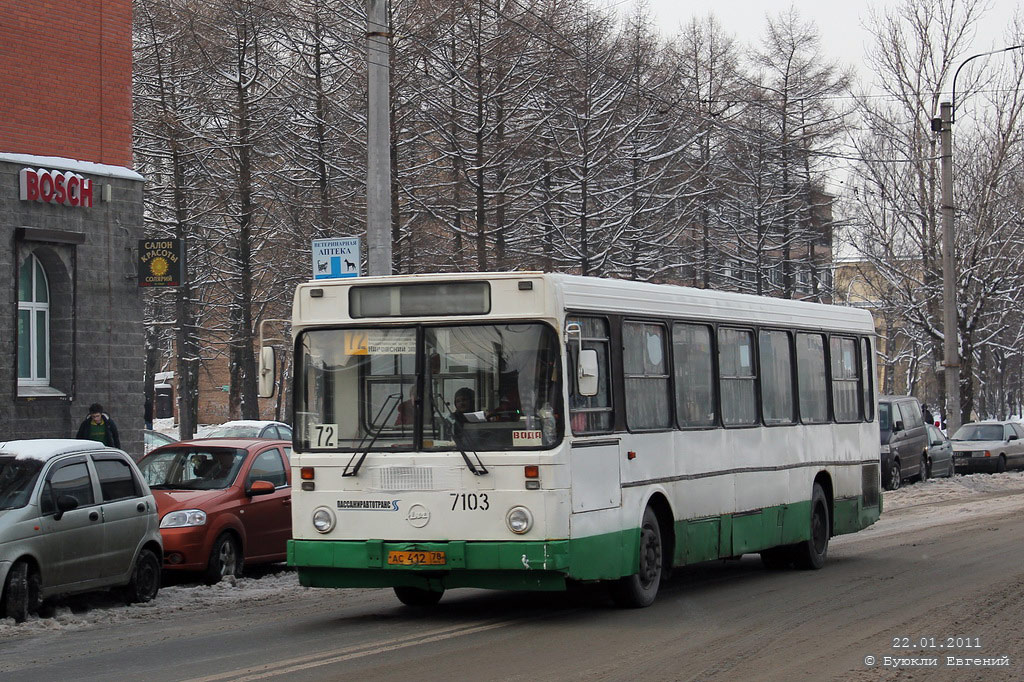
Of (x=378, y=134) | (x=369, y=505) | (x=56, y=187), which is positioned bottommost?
(x=369, y=505)

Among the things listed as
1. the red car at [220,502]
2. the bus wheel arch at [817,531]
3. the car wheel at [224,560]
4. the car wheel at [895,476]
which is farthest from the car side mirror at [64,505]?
the car wheel at [895,476]

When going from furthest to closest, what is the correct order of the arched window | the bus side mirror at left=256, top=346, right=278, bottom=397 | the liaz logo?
1. the arched window
2. the bus side mirror at left=256, top=346, right=278, bottom=397
3. the liaz logo

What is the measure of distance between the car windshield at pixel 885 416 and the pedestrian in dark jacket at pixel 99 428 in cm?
1719

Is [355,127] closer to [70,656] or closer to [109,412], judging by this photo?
[109,412]

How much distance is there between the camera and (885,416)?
31219 mm

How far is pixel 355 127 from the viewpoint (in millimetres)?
30266

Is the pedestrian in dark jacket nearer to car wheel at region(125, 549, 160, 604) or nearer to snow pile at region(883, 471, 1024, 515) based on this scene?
car wheel at region(125, 549, 160, 604)

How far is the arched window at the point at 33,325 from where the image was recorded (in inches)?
867

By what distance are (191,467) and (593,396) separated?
596cm

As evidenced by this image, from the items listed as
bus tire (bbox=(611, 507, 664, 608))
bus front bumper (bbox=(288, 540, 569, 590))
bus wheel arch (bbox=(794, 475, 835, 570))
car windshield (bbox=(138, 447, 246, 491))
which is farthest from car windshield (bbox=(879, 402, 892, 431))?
bus front bumper (bbox=(288, 540, 569, 590))

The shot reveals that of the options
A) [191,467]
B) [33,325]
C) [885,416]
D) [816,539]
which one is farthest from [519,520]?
[885,416]

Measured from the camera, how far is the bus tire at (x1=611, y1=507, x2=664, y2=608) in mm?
11438

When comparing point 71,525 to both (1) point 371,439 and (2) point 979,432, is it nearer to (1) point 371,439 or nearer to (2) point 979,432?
(1) point 371,439

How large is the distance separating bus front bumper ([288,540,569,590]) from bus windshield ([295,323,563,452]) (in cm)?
72
